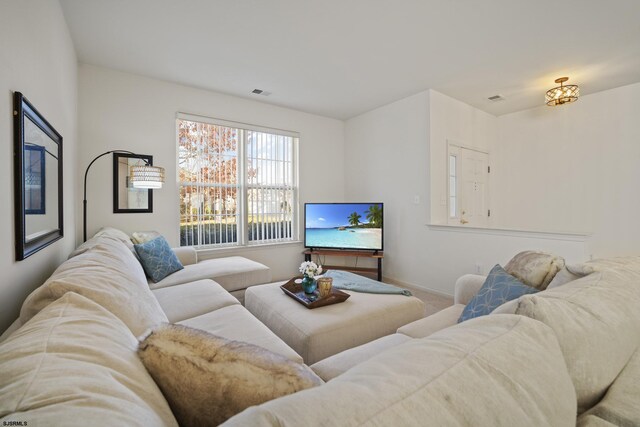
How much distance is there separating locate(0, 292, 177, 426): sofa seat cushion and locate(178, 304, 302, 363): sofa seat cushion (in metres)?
0.78

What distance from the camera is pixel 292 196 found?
4566 mm

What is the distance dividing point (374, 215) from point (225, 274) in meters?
2.31

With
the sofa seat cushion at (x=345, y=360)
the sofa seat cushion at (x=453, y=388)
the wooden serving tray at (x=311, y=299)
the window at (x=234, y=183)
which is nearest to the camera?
the sofa seat cushion at (x=453, y=388)

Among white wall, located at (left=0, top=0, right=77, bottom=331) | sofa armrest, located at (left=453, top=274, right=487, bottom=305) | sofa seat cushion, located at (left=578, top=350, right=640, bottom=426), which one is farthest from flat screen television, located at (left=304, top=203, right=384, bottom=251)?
sofa seat cushion, located at (left=578, top=350, right=640, bottom=426)

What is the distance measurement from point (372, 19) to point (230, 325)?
102 inches

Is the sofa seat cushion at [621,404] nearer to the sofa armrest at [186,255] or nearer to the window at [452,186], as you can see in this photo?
the sofa armrest at [186,255]

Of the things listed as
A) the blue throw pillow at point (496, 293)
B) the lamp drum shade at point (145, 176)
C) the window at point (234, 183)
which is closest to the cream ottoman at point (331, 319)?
A: the blue throw pillow at point (496, 293)

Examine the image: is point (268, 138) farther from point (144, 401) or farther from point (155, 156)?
point (144, 401)

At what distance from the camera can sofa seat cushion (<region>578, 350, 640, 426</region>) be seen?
0.61 meters

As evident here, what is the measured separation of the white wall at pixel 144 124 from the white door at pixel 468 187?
8.78 feet

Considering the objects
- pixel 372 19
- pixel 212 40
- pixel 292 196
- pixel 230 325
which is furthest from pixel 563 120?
pixel 230 325

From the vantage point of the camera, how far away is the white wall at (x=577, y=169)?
3.50 meters

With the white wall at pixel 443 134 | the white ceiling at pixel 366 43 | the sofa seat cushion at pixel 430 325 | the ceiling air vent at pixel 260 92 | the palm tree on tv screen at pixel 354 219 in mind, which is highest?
the ceiling air vent at pixel 260 92

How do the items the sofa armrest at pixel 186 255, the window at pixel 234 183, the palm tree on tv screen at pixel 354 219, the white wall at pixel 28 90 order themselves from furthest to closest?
the palm tree on tv screen at pixel 354 219 → the window at pixel 234 183 → the sofa armrest at pixel 186 255 → the white wall at pixel 28 90
